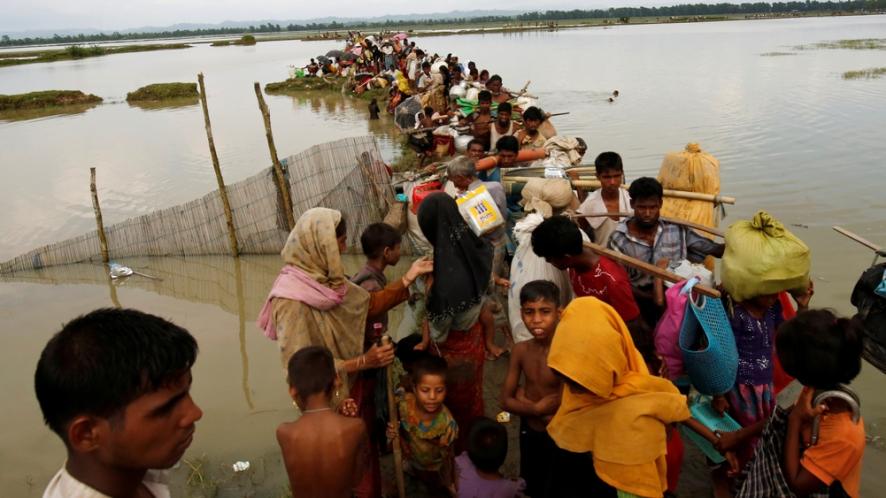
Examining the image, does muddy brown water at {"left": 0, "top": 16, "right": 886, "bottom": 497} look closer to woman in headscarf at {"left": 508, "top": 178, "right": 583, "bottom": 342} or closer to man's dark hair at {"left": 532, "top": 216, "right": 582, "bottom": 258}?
woman in headscarf at {"left": 508, "top": 178, "right": 583, "bottom": 342}

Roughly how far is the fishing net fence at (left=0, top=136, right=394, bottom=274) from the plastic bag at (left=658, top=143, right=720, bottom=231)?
385 cm

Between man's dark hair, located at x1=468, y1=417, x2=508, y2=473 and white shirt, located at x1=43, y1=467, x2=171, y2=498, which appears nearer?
white shirt, located at x1=43, y1=467, x2=171, y2=498

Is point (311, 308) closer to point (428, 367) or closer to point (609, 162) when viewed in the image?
point (428, 367)

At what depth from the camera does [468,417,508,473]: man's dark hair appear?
2.61 meters

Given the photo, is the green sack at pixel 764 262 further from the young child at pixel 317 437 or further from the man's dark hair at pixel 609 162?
the young child at pixel 317 437

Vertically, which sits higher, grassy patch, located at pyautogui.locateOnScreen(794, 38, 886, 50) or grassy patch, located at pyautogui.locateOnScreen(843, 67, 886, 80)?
grassy patch, located at pyautogui.locateOnScreen(794, 38, 886, 50)

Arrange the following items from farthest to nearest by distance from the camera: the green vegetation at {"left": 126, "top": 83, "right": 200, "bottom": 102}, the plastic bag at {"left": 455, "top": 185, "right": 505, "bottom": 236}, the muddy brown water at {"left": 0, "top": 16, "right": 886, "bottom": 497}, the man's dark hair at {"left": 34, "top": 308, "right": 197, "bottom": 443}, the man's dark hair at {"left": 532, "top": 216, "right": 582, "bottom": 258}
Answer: the green vegetation at {"left": 126, "top": 83, "right": 200, "bottom": 102} → the muddy brown water at {"left": 0, "top": 16, "right": 886, "bottom": 497} → the plastic bag at {"left": 455, "top": 185, "right": 505, "bottom": 236} → the man's dark hair at {"left": 532, "top": 216, "right": 582, "bottom": 258} → the man's dark hair at {"left": 34, "top": 308, "right": 197, "bottom": 443}

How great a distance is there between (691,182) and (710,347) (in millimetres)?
1610

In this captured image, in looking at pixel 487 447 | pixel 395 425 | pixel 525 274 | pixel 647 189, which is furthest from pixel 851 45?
pixel 395 425

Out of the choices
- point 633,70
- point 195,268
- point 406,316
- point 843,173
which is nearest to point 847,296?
point 406,316

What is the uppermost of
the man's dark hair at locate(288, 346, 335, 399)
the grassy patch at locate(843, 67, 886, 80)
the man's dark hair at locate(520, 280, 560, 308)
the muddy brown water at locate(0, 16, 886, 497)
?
the grassy patch at locate(843, 67, 886, 80)

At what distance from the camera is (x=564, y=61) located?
32.1 metres

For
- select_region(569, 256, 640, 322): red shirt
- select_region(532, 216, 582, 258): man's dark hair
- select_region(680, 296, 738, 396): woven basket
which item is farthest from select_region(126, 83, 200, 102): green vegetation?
select_region(680, 296, 738, 396): woven basket

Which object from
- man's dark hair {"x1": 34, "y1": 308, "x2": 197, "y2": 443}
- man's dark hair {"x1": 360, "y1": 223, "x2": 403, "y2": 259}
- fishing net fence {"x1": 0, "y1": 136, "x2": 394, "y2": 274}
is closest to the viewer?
man's dark hair {"x1": 34, "y1": 308, "x2": 197, "y2": 443}
